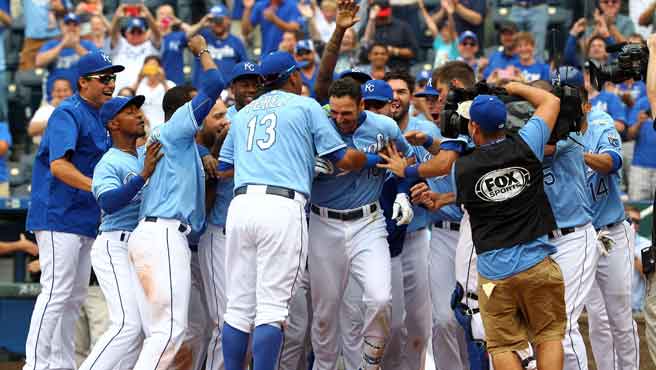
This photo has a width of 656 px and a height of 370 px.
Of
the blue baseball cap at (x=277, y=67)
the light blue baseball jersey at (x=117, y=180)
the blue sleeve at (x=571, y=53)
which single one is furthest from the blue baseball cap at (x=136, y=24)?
the blue baseball cap at (x=277, y=67)

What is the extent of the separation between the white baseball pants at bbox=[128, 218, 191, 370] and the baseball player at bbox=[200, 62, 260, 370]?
2.13ft

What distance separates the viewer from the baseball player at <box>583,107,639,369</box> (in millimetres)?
7387

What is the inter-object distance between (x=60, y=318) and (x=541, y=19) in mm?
8469

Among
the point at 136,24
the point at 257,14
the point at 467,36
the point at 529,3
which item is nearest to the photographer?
the point at 467,36

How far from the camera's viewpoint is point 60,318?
291 inches

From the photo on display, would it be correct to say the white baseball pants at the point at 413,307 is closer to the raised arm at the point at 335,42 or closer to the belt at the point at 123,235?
the raised arm at the point at 335,42

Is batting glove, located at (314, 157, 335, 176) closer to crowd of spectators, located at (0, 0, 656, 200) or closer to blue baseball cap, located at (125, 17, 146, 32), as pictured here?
crowd of spectators, located at (0, 0, 656, 200)

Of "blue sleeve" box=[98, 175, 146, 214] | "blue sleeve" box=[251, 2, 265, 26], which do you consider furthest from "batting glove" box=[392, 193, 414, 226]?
"blue sleeve" box=[251, 2, 265, 26]

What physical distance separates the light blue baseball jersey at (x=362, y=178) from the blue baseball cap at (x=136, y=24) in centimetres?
717

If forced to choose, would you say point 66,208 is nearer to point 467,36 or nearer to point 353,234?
point 353,234

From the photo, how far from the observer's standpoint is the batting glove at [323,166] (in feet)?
22.8

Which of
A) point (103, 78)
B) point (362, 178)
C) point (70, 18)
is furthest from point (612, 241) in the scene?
point (70, 18)

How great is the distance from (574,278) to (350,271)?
1.43m

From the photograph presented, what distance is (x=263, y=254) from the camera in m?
6.50
